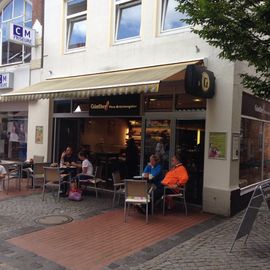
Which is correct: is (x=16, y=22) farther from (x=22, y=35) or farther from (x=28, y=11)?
(x=22, y=35)

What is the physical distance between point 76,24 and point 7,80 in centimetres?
398

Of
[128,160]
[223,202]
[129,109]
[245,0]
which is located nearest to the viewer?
[245,0]

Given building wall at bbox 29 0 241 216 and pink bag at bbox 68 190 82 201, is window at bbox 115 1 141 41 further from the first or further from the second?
pink bag at bbox 68 190 82 201

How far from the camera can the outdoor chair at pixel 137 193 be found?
8.01 m

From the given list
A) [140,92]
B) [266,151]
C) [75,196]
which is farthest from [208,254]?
[266,151]

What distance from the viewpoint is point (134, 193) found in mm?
8141

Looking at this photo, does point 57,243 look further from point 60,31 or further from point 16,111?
point 16,111

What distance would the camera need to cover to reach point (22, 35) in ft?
43.9

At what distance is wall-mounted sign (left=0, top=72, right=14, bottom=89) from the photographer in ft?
49.1

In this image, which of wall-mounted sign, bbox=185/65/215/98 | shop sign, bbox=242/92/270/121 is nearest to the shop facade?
wall-mounted sign, bbox=185/65/215/98

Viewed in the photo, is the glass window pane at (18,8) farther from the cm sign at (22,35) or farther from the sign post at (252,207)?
the sign post at (252,207)

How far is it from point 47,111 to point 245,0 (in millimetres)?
8715

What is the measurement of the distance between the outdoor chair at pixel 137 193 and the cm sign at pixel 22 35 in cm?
766

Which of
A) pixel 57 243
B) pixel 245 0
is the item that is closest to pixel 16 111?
pixel 57 243
